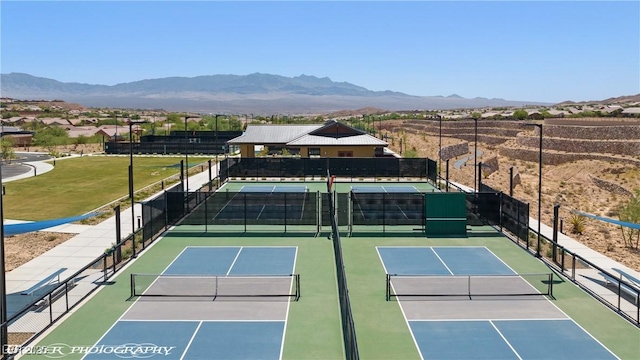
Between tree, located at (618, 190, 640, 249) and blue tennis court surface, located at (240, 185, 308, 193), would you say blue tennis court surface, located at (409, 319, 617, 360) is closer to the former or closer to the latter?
tree, located at (618, 190, 640, 249)

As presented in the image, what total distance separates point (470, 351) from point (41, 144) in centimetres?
10818

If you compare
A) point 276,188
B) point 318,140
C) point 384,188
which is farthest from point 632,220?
point 318,140

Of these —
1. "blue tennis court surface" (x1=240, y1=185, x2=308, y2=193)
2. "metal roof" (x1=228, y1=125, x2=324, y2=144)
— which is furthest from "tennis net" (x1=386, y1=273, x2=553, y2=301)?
"metal roof" (x1=228, y1=125, x2=324, y2=144)

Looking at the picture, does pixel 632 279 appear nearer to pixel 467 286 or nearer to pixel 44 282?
pixel 467 286

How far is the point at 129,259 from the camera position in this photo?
86.1 feet

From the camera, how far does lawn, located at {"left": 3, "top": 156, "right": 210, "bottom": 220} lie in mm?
40625

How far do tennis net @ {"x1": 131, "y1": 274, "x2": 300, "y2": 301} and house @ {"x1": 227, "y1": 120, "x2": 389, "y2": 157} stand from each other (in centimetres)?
4120

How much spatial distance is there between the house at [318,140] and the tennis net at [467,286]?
131 feet

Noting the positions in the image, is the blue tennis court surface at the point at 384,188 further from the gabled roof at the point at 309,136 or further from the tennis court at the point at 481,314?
the tennis court at the point at 481,314

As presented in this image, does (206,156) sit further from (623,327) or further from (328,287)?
(623,327)

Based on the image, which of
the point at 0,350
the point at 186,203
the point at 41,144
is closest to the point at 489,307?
the point at 0,350

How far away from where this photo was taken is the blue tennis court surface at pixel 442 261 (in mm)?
24859

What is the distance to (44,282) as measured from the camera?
75.2ft

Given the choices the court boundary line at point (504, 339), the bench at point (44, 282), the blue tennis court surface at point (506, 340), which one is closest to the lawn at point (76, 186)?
the bench at point (44, 282)
